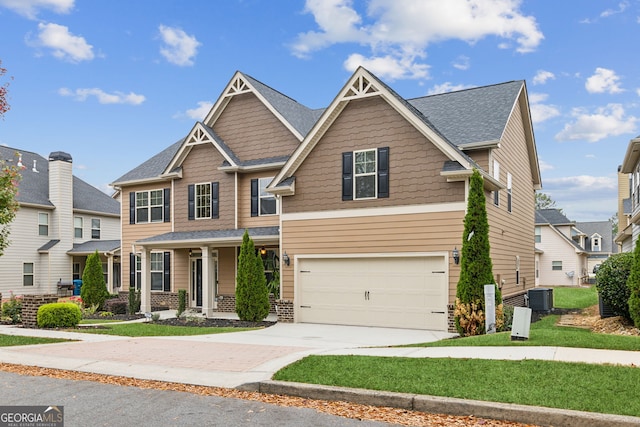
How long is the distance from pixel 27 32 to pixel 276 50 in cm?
960

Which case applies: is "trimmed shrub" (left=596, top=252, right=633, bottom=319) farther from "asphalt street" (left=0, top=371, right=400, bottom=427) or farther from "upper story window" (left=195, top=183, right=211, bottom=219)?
"upper story window" (left=195, top=183, right=211, bottom=219)

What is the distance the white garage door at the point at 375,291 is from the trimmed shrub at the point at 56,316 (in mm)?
6962

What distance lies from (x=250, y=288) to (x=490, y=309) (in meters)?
7.92

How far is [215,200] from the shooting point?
21594 mm

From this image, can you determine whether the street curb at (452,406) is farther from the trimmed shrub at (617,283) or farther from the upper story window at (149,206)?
the upper story window at (149,206)

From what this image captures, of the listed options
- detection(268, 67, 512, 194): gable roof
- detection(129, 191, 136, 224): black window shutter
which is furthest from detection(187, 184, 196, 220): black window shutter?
detection(268, 67, 512, 194): gable roof

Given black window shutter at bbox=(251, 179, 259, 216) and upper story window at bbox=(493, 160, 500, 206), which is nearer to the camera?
upper story window at bbox=(493, 160, 500, 206)

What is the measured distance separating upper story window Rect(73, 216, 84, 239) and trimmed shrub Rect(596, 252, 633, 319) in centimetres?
2869

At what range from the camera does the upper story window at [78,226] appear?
106 feet

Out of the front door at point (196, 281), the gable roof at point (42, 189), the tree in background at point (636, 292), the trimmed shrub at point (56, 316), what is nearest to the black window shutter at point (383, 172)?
the tree in background at point (636, 292)

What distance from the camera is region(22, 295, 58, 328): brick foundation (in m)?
16.6

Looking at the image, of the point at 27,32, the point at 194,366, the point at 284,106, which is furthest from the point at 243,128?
the point at 194,366

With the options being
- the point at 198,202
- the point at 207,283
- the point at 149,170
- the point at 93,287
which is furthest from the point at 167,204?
the point at 207,283

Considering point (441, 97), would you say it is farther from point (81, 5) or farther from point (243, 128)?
point (81, 5)
